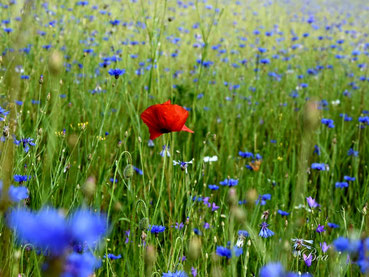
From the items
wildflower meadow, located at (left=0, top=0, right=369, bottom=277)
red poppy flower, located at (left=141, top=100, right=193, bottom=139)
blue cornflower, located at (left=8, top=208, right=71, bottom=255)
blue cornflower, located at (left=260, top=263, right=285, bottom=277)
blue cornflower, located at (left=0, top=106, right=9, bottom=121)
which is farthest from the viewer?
blue cornflower, located at (left=0, top=106, right=9, bottom=121)

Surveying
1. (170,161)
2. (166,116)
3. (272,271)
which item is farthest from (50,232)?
(170,161)

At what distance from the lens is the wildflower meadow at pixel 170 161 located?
29.0 inches

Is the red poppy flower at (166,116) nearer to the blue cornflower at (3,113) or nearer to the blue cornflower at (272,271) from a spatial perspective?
the blue cornflower at (3,113)

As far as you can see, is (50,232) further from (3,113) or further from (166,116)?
(3,113)

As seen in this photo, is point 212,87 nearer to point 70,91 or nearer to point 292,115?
point 292,115

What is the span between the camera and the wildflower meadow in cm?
74

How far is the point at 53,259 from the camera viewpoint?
254 mm

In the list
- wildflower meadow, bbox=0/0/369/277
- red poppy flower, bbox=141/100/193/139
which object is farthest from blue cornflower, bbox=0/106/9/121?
red poppy flower, bbox=141/100/193/139

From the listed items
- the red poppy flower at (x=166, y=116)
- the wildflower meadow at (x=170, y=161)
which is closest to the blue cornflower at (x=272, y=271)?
the wildflower meadow at (x=170, y=161)

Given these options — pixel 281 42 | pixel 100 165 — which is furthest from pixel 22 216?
pixel 281 42

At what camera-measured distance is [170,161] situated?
49.7 inches

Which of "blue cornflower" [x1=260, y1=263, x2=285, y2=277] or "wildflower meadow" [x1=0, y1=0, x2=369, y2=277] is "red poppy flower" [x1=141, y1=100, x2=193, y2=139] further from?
"blue cornflower" [x1=260, y1=263, x2=285, y2=277]

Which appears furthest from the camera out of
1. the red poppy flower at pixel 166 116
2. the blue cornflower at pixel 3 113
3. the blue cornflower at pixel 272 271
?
the blue cornflower at pixel 3 113

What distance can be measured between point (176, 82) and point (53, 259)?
2850 millimetres
